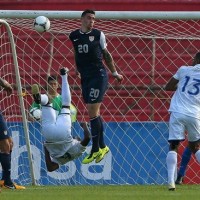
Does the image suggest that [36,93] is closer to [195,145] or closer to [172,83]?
[172,83]

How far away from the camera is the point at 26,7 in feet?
59.9

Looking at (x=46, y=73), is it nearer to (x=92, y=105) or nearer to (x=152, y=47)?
(x=152, y=47)

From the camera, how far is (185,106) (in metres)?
12.1

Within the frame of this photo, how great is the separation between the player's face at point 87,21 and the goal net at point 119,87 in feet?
3.37

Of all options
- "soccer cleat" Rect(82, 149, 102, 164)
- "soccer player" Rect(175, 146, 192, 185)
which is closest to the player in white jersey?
"soccer cleat" Rect(82, 149, 102, 164)

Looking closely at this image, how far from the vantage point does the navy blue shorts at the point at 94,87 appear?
12.8m

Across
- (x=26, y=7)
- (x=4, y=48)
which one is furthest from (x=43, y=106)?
(x=26, y=7)

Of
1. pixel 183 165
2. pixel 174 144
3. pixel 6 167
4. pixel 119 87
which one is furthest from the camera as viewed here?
pixel 119 87

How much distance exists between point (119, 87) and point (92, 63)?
3.54 metres

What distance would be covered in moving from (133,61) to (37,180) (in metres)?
3.37

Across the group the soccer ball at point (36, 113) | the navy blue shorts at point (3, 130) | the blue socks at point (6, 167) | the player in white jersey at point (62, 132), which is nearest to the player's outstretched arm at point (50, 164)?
the player in white jersey at point (62, 132)

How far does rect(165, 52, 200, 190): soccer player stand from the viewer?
12.0 meters

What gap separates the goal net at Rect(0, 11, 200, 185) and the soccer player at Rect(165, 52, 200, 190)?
199cm

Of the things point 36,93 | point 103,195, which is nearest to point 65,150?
point 36,93
